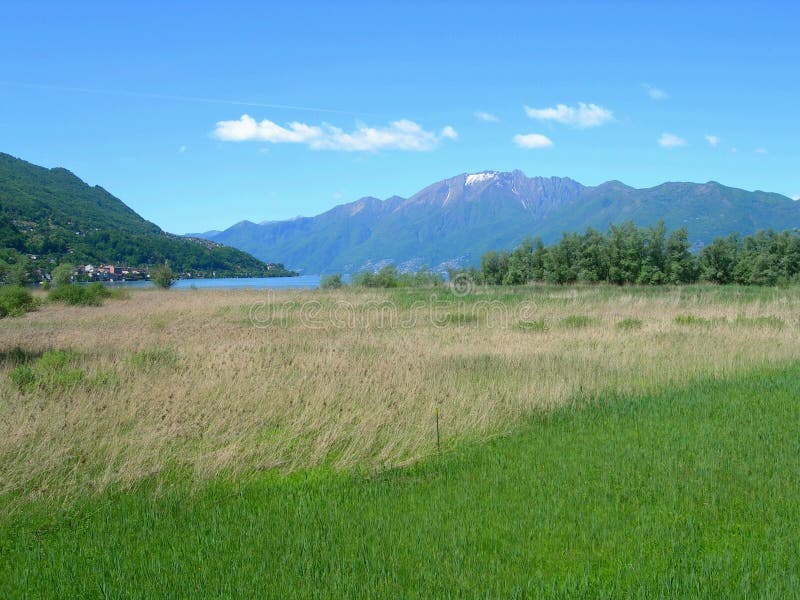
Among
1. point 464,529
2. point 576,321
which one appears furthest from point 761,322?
point 464,529

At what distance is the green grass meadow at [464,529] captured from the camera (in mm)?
4613

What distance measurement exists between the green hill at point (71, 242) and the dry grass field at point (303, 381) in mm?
23436

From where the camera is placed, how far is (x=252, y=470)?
7.59 meters

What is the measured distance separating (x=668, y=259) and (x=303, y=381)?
42411mm

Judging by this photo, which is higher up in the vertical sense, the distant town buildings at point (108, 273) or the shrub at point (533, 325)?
the distant town buildings at point (108, 273)

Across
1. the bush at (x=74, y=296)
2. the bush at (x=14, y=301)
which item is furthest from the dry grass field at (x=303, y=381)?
the bush at (x=74, y=296)

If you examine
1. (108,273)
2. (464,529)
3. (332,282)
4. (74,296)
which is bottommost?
(464,529)

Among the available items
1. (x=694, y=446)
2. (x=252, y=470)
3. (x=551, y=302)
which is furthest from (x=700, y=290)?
(x=252, y=470)

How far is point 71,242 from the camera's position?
59.1 m

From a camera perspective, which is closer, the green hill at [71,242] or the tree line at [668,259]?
the tree line at [668,259]

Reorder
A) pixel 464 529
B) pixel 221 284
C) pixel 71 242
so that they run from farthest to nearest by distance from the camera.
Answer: pixel 221 284, pixel 71 242, pixel 464 529

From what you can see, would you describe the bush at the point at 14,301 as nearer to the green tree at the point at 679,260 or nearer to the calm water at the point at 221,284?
the calm water at the point at 221,284

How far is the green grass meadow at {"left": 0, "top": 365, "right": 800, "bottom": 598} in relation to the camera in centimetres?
461

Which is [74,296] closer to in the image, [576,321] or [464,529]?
[576,321]
